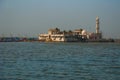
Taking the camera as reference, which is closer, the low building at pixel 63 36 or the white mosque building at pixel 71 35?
the white mosque building at pixel 71 35

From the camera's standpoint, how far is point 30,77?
733 inches

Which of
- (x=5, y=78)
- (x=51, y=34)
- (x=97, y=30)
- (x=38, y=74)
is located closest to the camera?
(x=5, y=78)

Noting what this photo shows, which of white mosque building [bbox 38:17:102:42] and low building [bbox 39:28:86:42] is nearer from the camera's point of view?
white mosque building [bbox 38:17:102:42]

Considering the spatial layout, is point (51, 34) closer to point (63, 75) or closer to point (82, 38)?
point (82, 38)

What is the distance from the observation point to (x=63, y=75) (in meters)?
19.5

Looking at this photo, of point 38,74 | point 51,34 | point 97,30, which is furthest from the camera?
point 51,34

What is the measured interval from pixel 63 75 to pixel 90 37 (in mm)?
114446

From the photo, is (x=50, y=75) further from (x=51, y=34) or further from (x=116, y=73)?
(x=51, y=34)

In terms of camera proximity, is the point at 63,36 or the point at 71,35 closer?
the point at 63,36

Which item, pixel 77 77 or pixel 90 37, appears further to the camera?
pixel 90 37

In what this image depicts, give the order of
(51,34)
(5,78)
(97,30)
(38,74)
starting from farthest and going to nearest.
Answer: (51,34), (97,30), (38,74), (5,78)

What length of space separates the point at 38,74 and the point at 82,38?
116 meters

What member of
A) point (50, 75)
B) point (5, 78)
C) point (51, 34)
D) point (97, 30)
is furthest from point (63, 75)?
point (51, 34)

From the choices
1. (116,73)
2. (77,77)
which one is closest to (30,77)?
(77,77)
